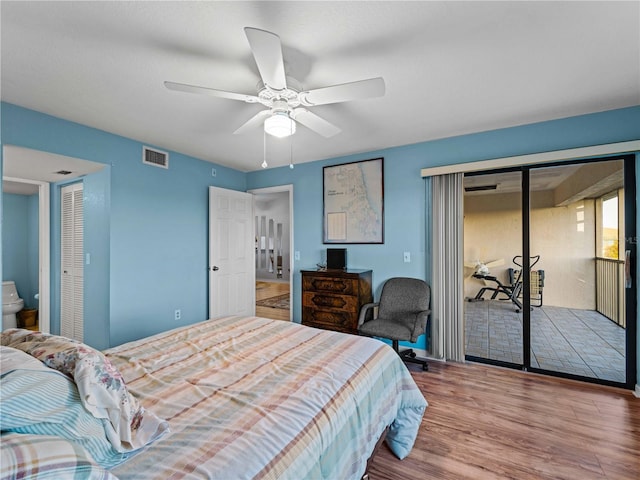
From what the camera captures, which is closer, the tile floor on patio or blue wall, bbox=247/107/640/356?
blue wall, bbox=247/107/640/356

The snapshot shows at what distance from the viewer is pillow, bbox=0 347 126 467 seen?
0.70m

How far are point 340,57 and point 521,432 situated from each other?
8.98 feet

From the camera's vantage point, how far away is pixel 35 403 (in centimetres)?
74

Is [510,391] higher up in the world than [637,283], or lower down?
lower down

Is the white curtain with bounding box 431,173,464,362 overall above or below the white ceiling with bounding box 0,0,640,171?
below

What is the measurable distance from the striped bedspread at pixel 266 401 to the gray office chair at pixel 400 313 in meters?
1.10

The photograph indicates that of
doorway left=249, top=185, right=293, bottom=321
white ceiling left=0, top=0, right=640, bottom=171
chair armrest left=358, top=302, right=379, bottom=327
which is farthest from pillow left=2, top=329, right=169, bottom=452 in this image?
doorway left=249, top=185, right=293, bottom=321

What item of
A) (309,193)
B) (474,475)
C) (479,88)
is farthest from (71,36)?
(474,475)

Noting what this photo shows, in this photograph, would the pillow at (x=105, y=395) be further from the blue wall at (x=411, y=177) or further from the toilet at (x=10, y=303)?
the toilet at (x=10, y=303)

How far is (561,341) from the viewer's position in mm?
3301

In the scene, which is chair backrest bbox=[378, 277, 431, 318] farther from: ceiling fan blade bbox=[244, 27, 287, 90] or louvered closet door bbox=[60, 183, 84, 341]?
louvered closet door bbox=[60, 183, 84, 341]

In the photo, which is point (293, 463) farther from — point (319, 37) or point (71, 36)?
point (71, 36)

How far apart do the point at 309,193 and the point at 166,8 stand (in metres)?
2.86

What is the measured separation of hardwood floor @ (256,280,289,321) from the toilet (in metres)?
3.39
